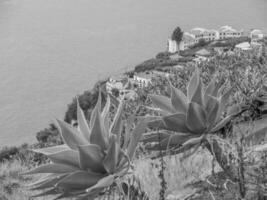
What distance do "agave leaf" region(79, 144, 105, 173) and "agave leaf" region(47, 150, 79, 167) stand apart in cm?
3

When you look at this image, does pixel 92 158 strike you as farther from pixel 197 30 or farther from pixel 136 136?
pixel 197 30

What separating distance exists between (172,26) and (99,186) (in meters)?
26.9

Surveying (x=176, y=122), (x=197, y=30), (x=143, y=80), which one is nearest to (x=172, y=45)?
(x=197, y=30)

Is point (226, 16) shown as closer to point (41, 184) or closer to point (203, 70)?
point (203, 70)

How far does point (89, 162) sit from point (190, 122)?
0.24 m

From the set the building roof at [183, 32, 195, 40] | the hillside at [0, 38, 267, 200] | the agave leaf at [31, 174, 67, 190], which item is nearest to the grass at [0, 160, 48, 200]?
the hillside at [0, 38, 267, 200]

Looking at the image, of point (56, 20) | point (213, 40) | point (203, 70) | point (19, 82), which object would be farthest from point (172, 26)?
point (203, 70)

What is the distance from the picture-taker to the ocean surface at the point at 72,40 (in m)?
16.3

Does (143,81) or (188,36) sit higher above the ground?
(188,36)

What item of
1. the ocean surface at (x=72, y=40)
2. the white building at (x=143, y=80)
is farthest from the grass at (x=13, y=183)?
the ocean surface at (x=72, y=40)

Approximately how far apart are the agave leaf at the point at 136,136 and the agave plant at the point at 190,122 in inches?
2.6

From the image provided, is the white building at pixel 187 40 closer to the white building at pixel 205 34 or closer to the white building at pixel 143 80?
the white building at pixel 205 34

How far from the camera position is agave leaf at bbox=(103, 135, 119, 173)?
0.99 meters

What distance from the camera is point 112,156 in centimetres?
100
